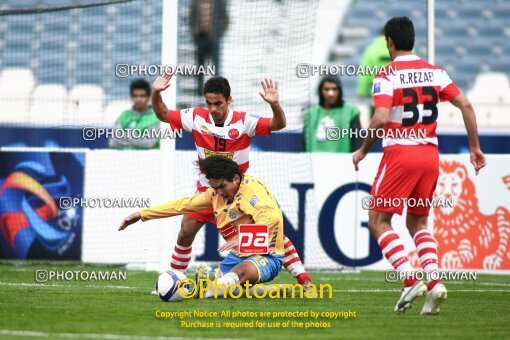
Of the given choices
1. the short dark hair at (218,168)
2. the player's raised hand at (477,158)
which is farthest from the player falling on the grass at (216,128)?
the player's raised hand at (477,158)

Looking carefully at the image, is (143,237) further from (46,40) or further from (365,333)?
(365,333)

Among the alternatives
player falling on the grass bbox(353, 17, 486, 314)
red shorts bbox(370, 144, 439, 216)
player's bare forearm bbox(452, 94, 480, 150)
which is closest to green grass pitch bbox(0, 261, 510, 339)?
player falling on the grass bbox(353, 17, 486, 314)

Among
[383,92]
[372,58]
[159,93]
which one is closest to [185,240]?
[159,93]

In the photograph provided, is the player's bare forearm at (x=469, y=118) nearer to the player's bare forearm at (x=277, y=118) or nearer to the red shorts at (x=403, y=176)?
the red shorts at (x=403, y=176)

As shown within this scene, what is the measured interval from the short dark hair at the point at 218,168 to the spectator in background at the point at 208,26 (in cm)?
483

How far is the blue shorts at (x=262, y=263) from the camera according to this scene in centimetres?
877

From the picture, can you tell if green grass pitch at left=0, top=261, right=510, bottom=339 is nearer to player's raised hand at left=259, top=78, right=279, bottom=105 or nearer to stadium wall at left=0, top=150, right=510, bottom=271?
stadium wall at left=0, top=150, right=510, bottom=271

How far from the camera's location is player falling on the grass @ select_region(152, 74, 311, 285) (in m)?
9.30

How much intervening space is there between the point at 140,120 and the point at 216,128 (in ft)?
16.4

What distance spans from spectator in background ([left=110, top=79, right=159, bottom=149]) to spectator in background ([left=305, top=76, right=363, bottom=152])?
2188mm

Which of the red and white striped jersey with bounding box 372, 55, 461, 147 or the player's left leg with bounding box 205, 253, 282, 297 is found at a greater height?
the red and white striped jersey with bounding box 372, 55, 461, 147

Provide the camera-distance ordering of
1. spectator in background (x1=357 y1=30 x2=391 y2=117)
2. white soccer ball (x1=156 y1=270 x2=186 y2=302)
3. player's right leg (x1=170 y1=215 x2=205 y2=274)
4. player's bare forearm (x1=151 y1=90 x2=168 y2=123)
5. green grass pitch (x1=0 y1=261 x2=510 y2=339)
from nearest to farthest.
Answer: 1. green grass pitch (x1=0 y1=261 x2=510 y2=339)
2. white soccer ball (x1=156 y1=270 x2=186 y2=302)
3. player's bare forearm (x1=151 y1=90 x2=168 y2=123)
4. player's right leg (x1=170 y1=215 x2=205 y2=274)
5. spectator in background (x1=357 y1=30 x2=391 y2=117)

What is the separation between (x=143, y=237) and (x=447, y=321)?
6.75 m

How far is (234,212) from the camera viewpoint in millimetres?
9047
